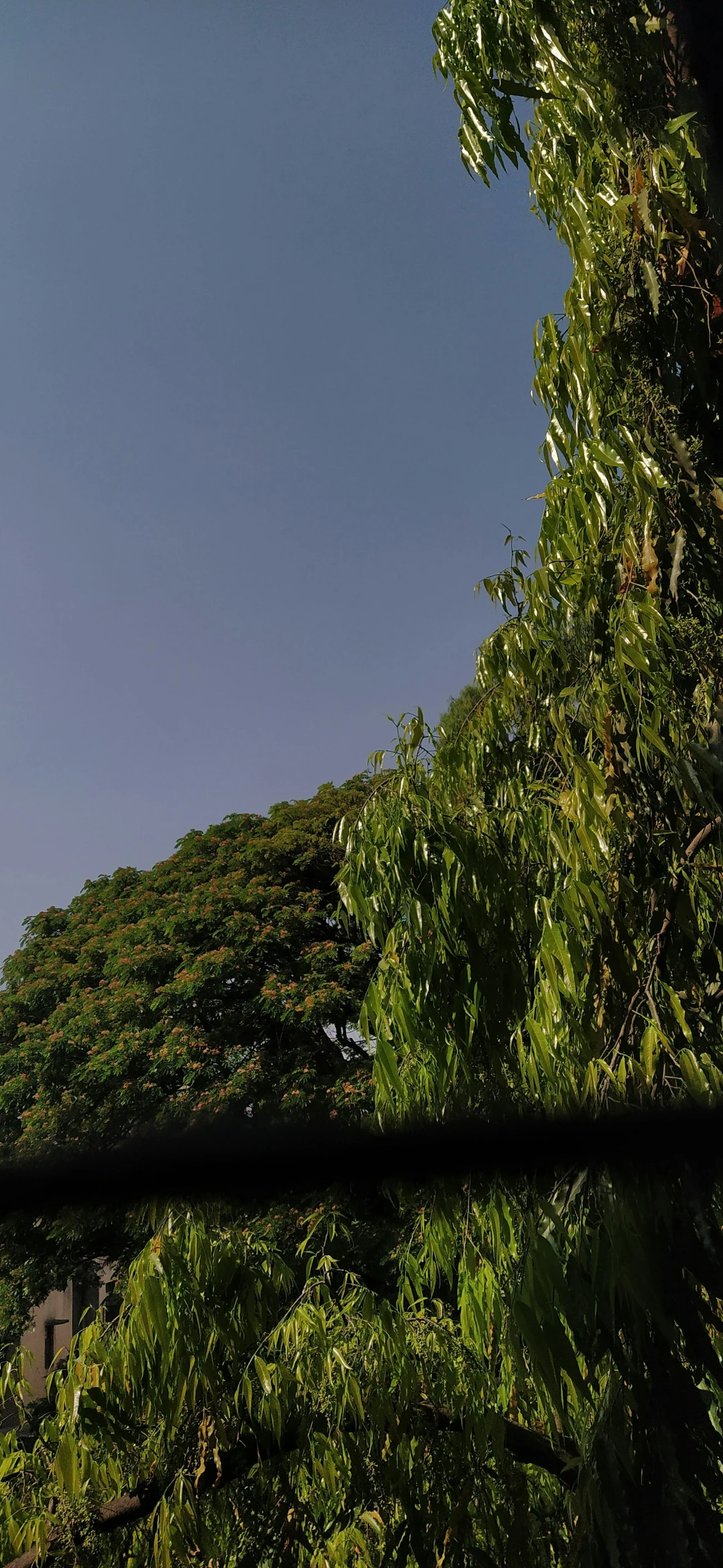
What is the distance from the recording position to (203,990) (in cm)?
817

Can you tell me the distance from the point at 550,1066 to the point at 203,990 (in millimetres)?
7254

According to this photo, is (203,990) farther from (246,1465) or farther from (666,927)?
(666,927)

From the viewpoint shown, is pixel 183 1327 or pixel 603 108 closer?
pixel 183 1327

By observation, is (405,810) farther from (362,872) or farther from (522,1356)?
(522,1356)

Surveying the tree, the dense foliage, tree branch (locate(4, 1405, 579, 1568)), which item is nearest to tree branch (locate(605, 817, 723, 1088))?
the dense foliage

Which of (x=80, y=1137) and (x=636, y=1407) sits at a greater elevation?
(x=80, y=1137)

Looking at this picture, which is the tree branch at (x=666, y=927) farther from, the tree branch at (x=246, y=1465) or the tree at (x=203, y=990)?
the tree at (x=203, y=990)

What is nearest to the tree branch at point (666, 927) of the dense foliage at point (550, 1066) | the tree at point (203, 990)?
the dense foliage at point (550, 1066)

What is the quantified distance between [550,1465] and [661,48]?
6.88 ft

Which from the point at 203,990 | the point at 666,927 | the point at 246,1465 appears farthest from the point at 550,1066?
the point at 203,990

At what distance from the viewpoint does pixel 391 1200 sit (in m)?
0.81

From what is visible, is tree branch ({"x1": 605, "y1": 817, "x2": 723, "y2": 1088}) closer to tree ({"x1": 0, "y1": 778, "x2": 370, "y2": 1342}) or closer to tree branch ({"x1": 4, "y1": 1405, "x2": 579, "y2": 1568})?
tree branch ({"x1": 4, "y1": 1405, "x2": 579, "y2": 1568})

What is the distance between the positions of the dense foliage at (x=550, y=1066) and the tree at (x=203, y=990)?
5728 millimetres

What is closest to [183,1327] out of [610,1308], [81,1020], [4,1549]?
[4,1549]
